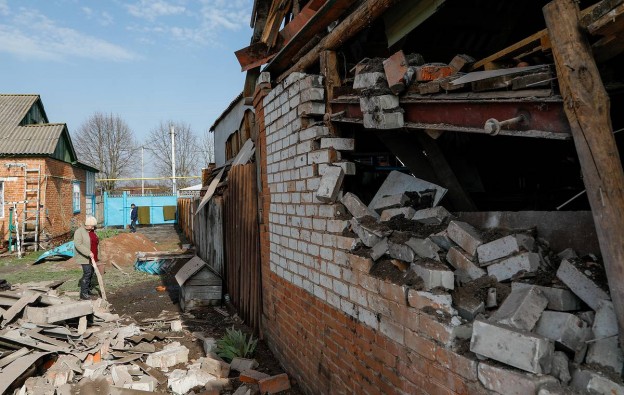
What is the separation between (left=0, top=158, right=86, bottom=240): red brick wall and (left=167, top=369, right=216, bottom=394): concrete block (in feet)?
45.9

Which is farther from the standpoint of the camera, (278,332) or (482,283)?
(278,332)

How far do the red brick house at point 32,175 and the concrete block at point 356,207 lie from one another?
15.4 m

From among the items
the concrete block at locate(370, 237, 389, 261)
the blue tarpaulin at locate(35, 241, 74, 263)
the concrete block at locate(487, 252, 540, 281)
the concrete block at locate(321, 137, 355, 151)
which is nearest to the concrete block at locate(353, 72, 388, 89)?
the concrete block at locate(321, 137, 355, 151)

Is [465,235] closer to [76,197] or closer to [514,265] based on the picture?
[514,265]

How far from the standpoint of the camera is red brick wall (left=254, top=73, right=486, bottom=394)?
7.77 ft

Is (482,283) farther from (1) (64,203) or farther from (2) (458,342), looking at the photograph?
(1) (64,203)

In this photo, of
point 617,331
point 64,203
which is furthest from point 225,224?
point 64,203

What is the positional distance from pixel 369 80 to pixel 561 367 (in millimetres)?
2036

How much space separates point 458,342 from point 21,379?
16.0 ft

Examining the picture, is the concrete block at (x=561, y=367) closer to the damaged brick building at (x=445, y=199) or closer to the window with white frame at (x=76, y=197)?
the damaged brick building at (x=445, y=199)

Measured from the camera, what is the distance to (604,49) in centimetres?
164

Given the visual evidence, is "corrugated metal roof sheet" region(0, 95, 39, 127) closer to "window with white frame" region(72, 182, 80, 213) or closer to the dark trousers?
"window with white frame" region(72, 182, 80, 213)

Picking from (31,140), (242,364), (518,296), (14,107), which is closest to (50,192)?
(31,140)

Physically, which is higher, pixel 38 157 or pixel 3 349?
pixel 38 157
